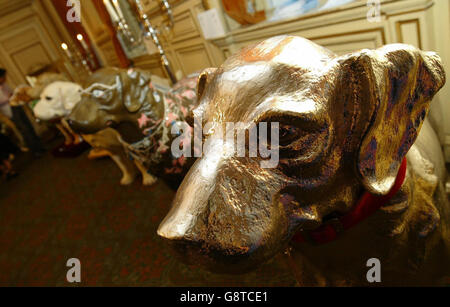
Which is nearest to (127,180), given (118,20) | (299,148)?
(118,20)

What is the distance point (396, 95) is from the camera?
1.77 feet

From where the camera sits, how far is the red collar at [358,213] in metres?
0.62

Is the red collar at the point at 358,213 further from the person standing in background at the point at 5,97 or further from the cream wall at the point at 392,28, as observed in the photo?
the person standing in background at the point at 5,97

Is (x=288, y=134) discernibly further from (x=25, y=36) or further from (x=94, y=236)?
(x=94, y=236)

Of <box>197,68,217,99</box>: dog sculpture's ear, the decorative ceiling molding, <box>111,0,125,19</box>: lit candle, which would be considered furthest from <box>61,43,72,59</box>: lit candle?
<box>197,68,217,99</box>: dog sculpture's ear

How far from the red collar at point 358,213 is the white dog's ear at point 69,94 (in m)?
2.59

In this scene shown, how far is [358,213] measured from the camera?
2.07 ft

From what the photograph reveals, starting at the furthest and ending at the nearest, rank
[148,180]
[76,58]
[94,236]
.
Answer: [148,180], [94,236], [76,58]

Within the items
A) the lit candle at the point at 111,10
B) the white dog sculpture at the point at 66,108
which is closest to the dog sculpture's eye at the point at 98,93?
the lit candle at the point at 111,10

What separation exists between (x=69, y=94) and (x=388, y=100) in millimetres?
2819

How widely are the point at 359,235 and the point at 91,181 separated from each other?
2989 millimetres

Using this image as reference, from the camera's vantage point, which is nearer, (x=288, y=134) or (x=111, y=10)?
(x=288, y=134)

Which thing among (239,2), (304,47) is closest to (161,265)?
(304,47)

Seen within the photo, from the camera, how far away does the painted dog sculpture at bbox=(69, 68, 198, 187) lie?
1674 mm
